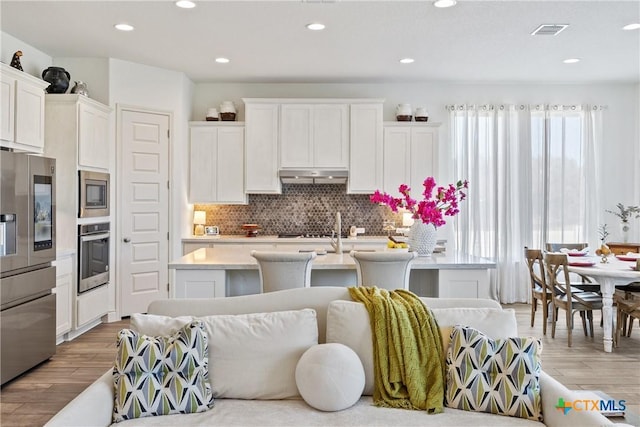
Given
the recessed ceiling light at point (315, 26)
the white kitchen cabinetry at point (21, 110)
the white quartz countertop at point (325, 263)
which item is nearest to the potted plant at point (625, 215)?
the white quartz countertop at point (325, 263)

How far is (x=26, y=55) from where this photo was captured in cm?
498

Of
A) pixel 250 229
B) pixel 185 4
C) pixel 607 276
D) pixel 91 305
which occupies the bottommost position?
pixel 91 305

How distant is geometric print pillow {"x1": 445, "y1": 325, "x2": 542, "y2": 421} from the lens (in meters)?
2.00

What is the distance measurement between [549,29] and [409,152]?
7.60 ft

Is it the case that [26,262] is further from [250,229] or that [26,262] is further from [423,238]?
[423,238]

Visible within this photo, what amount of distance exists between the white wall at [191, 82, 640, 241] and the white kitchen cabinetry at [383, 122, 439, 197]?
0.36m

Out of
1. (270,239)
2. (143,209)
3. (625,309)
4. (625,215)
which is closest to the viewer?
(625,309)

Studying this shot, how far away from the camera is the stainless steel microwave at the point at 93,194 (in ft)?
16.0

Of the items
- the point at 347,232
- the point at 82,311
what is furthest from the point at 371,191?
the point at 82,311

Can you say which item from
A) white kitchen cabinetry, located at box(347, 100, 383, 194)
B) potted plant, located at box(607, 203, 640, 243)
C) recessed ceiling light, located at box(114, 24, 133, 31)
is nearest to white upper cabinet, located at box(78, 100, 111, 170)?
recessed ceiling light, located at box(114, 24, 133, 31)

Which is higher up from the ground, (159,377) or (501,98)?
(501,98)

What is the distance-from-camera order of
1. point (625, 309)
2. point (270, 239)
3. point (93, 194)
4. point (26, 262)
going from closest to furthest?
point (26, 262) < point (625, 309) < point (93, 194) < point (270, 239)

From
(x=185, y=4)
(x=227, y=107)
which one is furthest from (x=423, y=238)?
(x=227, y=107)

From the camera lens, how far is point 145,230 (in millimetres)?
5785
